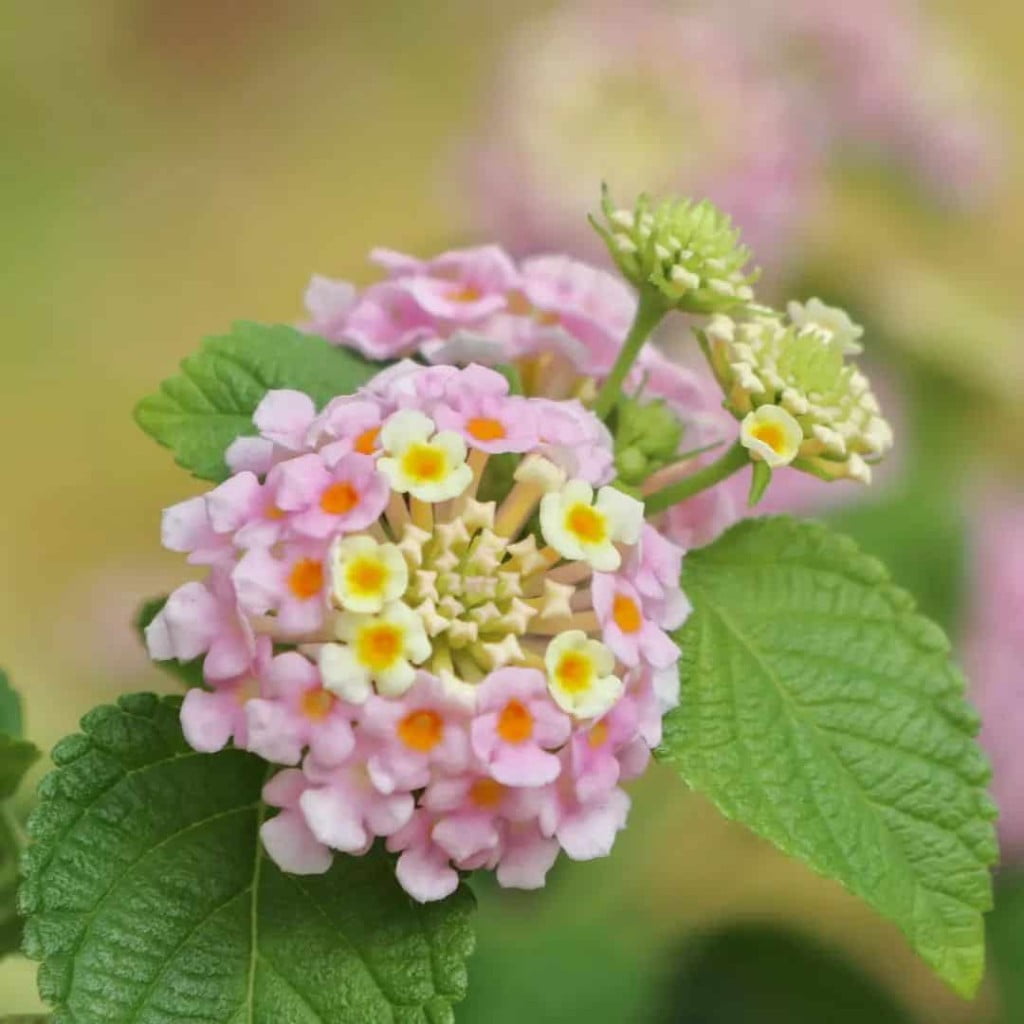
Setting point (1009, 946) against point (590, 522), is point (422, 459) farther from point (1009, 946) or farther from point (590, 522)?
point (1009, 946)

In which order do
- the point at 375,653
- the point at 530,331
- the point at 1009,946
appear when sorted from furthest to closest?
the point at 1009,946, the point at 530,331, the point at 375,653

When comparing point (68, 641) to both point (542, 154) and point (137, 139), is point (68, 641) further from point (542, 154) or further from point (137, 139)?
point (137, 139)

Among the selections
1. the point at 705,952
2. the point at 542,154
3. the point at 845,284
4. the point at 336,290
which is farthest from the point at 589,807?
the point at 845,284

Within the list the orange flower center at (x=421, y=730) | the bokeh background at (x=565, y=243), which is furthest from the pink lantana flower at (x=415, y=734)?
the bokeh background at (x=565, y=243)

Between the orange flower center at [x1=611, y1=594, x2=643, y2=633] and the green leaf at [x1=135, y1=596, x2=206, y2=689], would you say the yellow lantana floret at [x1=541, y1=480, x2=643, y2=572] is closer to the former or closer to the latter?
the orange flower center at [x1=611, y1=594, x2=643, y2=633]

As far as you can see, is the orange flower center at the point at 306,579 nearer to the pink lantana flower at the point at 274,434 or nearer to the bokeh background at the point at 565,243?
the pink lantana flower at the point at 274,434

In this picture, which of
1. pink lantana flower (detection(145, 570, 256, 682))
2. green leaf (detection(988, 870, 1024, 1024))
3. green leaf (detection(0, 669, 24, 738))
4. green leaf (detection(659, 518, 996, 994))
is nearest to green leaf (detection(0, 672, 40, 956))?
green leaf (detection(0, 669, 24, 738))

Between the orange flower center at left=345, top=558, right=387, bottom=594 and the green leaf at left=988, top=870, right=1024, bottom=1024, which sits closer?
the orange flower center at left=345, top=558, right=387, bottom=594

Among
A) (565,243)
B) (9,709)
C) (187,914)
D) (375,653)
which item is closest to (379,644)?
(375,653)
